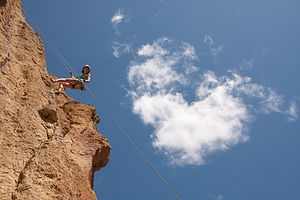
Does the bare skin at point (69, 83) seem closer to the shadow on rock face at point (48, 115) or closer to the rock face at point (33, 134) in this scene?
the rock face at point (33, 134)

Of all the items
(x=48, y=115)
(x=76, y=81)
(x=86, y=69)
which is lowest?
(x=48, y=115)

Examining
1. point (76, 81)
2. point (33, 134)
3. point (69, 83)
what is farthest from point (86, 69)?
point (33, 134)

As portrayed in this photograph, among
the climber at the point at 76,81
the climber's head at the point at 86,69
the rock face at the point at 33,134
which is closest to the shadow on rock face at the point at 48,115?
the rock face at the point at 33,134

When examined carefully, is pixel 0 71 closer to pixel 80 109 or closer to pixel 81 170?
pixel 81 170

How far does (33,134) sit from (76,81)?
5761mm

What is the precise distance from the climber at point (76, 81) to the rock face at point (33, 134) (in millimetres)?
1594

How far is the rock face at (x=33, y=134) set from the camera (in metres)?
4.47

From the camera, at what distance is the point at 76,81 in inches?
426

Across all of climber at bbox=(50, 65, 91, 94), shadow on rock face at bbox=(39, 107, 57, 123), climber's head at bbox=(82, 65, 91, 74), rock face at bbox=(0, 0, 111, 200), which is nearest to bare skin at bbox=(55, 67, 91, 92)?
climber at bbox=(50, 65, 91, 94)

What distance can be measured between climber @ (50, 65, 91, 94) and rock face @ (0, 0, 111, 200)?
159 cm

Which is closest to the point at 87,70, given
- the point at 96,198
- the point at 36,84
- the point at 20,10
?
the point at 20,10

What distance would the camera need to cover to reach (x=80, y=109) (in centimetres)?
1016

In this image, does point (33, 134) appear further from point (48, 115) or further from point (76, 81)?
point (76, 81)

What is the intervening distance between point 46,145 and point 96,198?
2702 millimetres
